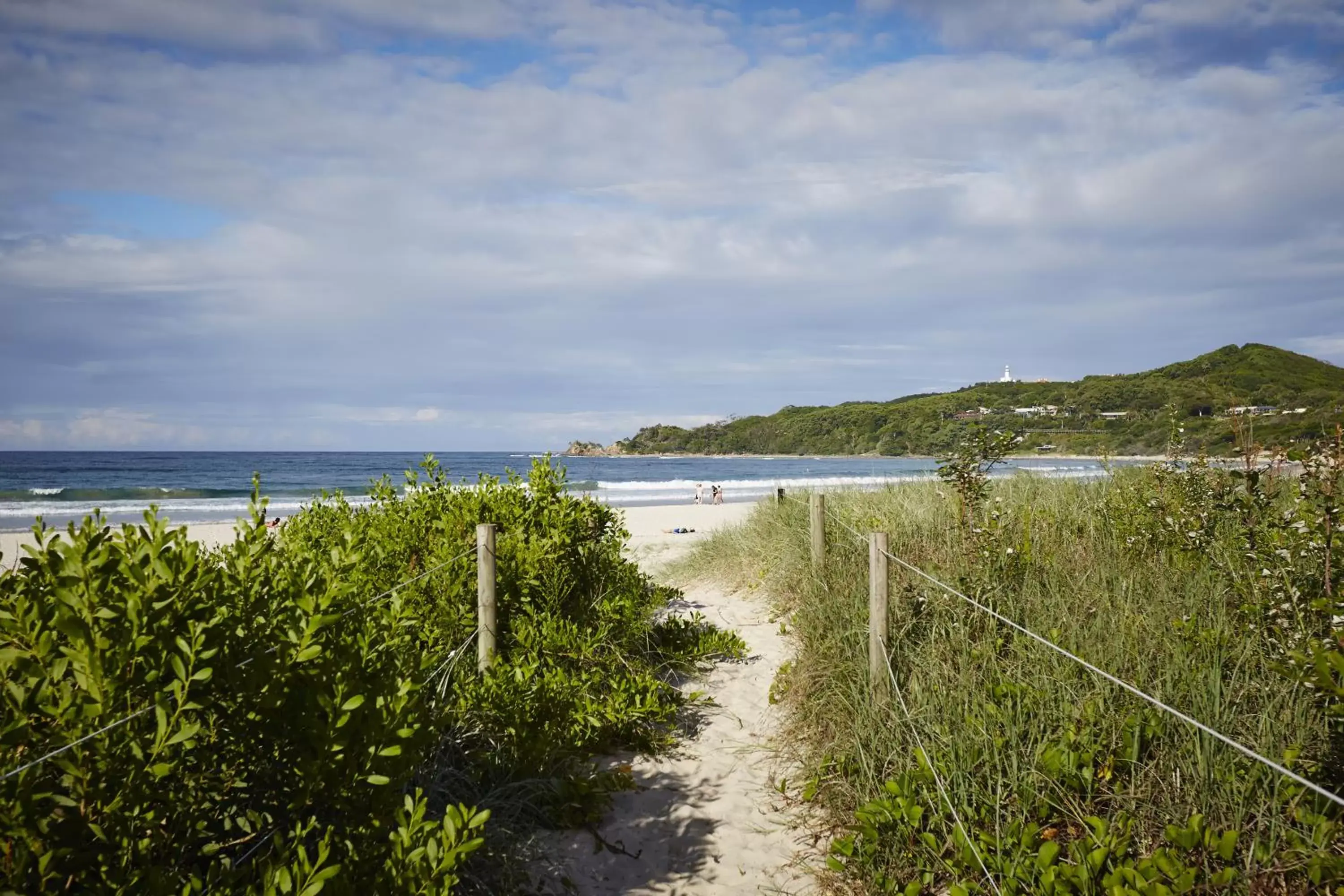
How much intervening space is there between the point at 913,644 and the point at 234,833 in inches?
161

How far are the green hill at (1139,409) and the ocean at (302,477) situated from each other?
1117 millimetres

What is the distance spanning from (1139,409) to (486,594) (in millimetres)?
16212

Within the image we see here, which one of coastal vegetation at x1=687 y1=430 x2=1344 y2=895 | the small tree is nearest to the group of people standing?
the small tree

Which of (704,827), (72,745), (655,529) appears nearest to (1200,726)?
(704,827)

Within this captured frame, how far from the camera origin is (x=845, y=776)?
4.26 metres

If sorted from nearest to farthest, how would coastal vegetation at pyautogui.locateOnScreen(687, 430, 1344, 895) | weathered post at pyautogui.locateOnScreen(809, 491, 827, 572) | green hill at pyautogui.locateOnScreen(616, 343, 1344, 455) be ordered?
coastal vegetation at pyautogui.locateOnScreen(687, 430, 1344, 895), green hill at pyautogui.locateOnScreen(616, 343, 1344, 455), weathered post at pyautogui.locateOnScreen(809, 491, 827, 572)

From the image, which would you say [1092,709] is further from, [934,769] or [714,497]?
[714,497]

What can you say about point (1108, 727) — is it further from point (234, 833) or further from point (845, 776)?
point (234, 833)

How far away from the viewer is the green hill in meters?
6.97

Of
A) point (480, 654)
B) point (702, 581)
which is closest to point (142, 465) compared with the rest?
point (702, 581)

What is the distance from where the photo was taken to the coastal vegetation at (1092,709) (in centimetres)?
303

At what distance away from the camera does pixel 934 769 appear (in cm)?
372

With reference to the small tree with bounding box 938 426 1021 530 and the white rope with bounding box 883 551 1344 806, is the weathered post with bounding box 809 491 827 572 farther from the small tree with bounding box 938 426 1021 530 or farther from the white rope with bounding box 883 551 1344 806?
the white rope with bounding box 883 551 1344 806

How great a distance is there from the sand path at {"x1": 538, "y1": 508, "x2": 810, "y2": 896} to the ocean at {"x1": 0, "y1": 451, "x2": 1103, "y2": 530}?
2.52m
